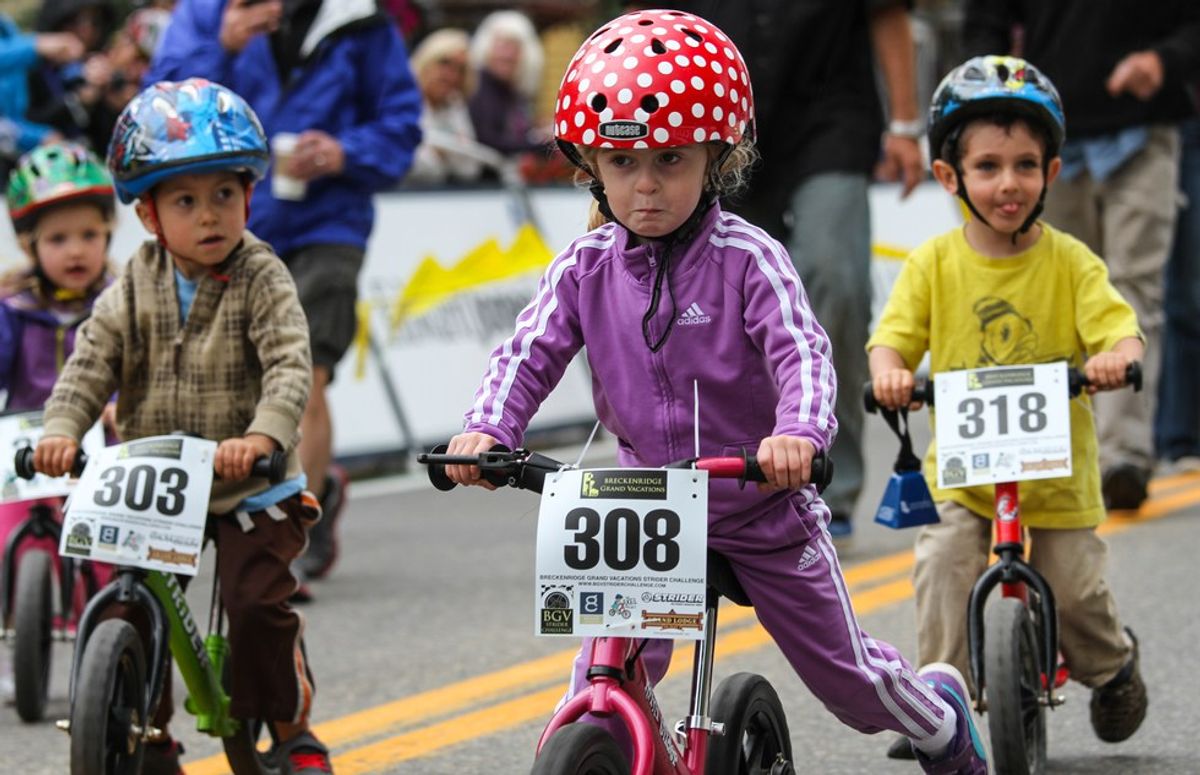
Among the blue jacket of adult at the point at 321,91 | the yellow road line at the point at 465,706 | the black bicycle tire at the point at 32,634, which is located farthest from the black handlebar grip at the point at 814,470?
the blue jacket of adult at the point at 321,91

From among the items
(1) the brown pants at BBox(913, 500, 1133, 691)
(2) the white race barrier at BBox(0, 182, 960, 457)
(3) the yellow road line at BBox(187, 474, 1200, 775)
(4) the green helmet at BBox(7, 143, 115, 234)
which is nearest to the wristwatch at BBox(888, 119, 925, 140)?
(3) the yellow road line at BBox(187, 474, 1200, 775)

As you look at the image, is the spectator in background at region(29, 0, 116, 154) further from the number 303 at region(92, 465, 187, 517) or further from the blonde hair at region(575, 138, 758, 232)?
the blonde hair at region(575, 138, 758, 232)

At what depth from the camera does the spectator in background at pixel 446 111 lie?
13812mm

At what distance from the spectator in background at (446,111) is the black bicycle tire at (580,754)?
10.0 meters

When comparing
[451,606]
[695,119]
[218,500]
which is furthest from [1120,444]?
[695,119]

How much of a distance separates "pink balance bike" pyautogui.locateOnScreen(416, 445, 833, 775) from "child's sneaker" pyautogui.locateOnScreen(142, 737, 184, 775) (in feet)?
5.21

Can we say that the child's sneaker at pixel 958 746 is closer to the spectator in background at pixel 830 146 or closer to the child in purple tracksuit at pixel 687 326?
the child in purple tracksuit at pixel 687 326

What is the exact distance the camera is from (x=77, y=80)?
10.9m

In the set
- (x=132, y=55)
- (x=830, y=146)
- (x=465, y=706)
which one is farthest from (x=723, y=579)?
(x=132, y=55)

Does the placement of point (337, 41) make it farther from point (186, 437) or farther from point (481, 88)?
point (481, 88)

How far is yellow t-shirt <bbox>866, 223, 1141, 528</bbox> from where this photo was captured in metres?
5.36

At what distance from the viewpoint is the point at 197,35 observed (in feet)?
25.7

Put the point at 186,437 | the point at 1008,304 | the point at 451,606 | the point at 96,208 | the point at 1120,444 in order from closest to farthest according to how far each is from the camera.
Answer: the point at 186,437
the point at 1008,304
the point at 96,208
the point at 451,606
the point at 1120,444

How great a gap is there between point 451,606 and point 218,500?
2666 millimetres
